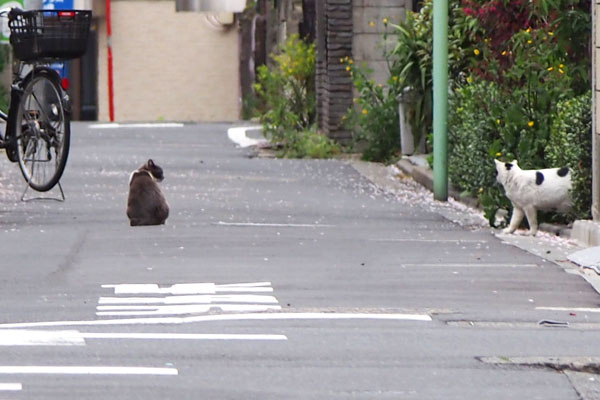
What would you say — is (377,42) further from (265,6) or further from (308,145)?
(265,6)

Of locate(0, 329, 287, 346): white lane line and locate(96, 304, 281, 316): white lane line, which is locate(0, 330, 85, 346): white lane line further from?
locate(96, 304, 281, 316): white lane line

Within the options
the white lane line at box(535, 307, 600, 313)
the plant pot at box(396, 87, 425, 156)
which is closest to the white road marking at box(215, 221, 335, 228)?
the white lane line at box(535, 307, 600, 313)

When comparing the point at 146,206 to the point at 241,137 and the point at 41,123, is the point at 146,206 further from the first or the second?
the point at 241,137

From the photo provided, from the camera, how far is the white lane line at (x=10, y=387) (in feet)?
20.8

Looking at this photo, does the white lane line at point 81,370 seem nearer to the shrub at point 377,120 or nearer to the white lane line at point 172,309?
the white lane line at point 172,309

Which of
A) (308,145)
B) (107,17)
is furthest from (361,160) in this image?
(107,17)

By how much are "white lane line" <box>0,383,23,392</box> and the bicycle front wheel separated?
771 cm

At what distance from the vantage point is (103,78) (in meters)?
40.5

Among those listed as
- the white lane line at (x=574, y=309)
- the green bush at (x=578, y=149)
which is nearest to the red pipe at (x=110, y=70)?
the green bush at (x=578, y=149)

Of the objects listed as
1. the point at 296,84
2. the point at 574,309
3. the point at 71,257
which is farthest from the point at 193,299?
the point at 296,84

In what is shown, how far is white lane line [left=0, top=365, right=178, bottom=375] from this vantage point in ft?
22.1

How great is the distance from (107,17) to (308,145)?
17.7 meters

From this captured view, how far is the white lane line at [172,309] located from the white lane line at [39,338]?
2.64 feet

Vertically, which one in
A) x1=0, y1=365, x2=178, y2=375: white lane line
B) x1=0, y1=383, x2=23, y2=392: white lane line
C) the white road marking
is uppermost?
x1=0, y1=383, x2=23, y2=392: white lane line
